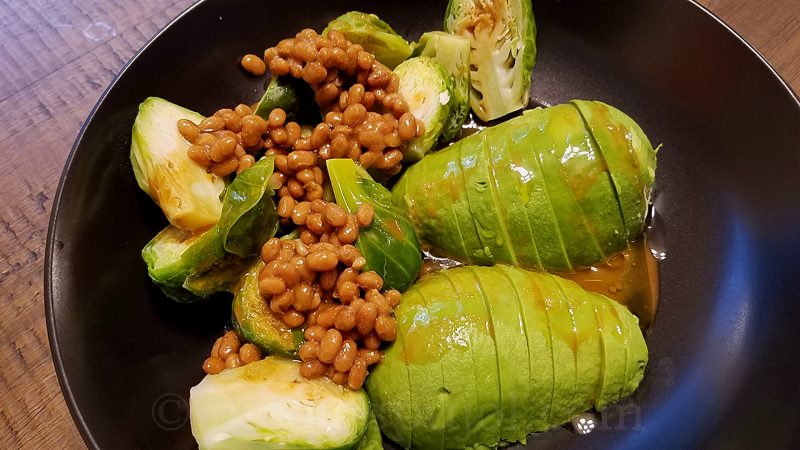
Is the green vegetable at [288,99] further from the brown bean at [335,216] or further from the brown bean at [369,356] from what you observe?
the brown bean at [369,356]

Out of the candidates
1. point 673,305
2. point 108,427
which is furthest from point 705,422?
point 108,427

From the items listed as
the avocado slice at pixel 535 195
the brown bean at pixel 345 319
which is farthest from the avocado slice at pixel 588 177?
the brown bean at pixel 345 319

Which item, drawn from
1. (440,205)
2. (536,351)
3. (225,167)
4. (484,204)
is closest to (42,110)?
(225,167)

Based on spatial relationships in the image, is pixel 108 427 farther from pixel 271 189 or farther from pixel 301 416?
pixel 271 189

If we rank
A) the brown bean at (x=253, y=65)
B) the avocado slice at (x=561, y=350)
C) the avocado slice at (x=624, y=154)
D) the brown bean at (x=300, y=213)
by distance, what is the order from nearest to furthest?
the avocado slice at (x=561, y=350), the brown bean at (x=300, y=213), the avocado slice at (x=624, y=154), the brown bean at (x=253, y=65)

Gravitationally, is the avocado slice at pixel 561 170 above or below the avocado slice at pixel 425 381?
above

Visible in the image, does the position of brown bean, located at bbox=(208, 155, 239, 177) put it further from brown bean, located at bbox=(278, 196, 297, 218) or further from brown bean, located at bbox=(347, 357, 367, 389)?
brown bean, located at bbox=(347, 357, 367, 389)

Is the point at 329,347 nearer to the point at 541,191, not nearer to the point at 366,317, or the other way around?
the point at 366,317
